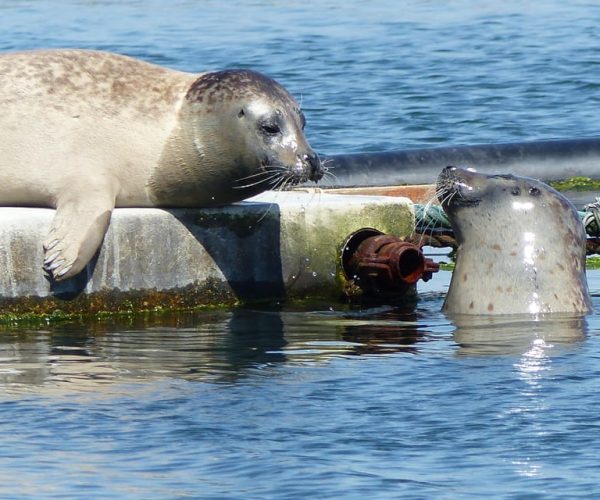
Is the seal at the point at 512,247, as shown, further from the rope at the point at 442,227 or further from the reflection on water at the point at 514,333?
the rope at the point at 442,227

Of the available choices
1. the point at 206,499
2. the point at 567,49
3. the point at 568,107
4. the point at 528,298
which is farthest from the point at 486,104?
the point at 206,499

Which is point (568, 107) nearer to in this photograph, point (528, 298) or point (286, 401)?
point (528, 298)

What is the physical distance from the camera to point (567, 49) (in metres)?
20.4

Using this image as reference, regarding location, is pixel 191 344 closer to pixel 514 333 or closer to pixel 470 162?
pixel 514 333

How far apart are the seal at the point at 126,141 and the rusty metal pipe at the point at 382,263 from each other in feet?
2.40

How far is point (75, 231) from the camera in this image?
319 inches

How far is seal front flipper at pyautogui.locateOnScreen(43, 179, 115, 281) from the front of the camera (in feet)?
26.5

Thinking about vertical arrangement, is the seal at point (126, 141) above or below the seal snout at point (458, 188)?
above

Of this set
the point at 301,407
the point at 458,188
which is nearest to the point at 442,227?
the point at 458,188

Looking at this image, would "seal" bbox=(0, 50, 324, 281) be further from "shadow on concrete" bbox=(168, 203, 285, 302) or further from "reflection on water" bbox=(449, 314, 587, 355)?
"reflection on water" bbox=(449, 314, 587, 355)

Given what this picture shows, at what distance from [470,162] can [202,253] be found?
4.43 meters

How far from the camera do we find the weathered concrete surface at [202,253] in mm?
8203

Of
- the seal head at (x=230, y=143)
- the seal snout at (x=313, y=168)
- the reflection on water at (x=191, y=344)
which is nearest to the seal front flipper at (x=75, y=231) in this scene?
the reflection on water at (x=191, y=344)

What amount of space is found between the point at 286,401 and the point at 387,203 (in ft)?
10.2
